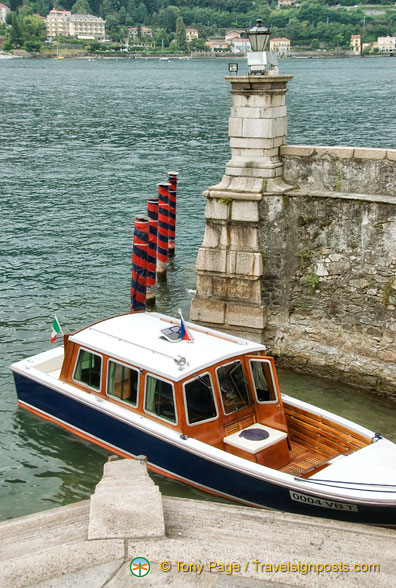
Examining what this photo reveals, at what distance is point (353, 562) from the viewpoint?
732 cm

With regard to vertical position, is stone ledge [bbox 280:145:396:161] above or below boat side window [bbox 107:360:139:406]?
above

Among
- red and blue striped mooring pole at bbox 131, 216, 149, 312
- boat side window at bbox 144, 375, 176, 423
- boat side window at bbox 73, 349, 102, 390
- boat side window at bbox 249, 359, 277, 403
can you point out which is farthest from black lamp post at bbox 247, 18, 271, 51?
boat side window at bbox 144, 375, 176, 423

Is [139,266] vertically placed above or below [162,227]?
below

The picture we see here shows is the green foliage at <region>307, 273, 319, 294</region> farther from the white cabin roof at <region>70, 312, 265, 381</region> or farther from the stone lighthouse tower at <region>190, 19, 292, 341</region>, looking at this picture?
the white cabin roof at <region>70, 312, 265, 381</region>

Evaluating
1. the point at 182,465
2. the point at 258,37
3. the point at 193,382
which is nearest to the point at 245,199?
the point at 258,37

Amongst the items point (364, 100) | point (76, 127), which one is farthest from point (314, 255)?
point (364, 100)

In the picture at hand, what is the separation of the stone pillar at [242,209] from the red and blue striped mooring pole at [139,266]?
6.87ft

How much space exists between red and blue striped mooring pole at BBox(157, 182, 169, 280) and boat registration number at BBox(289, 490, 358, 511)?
35.5 ft

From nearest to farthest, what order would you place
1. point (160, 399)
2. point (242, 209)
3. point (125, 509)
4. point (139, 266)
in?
point (125, 509)
point (160, 399)
point (242, 209)
point (139, 266)

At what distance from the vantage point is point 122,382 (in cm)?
1133

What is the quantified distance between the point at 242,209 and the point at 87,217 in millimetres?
14886

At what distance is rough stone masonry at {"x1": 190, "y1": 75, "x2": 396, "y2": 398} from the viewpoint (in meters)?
13.1

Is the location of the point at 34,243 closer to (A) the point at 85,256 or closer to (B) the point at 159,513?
(A) the point at 85,256

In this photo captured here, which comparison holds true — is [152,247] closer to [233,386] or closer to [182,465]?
[233,386]
